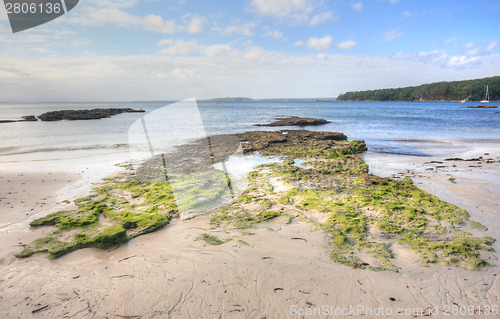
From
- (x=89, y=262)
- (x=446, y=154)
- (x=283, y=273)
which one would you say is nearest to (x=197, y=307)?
(x=283, y=273)

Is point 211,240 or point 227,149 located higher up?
point 227,149

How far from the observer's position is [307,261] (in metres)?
4.38

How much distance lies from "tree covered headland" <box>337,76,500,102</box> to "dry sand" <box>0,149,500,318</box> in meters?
143

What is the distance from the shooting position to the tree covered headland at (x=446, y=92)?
360 feet

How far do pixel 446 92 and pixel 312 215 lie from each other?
155m

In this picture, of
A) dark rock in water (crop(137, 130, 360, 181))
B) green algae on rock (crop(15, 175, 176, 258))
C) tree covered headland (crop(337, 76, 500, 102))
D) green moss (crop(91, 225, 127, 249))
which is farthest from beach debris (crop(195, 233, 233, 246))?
tree covered headland (crop(337, 76, 500, 102))

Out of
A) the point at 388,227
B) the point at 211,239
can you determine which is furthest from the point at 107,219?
the point at 388,227

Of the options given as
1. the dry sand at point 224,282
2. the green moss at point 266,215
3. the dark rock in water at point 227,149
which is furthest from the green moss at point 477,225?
the dark rock in water at point 227,149

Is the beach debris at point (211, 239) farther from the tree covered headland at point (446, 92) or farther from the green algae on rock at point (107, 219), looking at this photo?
the tree covered headland at point (446, 92)

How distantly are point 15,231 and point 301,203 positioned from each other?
6568mm

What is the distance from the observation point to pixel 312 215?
6246 millimetres

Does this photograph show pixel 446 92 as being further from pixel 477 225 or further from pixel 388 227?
A: pixel 388 227

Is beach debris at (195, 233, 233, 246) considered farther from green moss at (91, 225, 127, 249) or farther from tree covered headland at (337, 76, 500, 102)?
tree covered headland at (337, 76, 500, 102)

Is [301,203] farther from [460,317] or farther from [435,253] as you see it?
[460,317]
